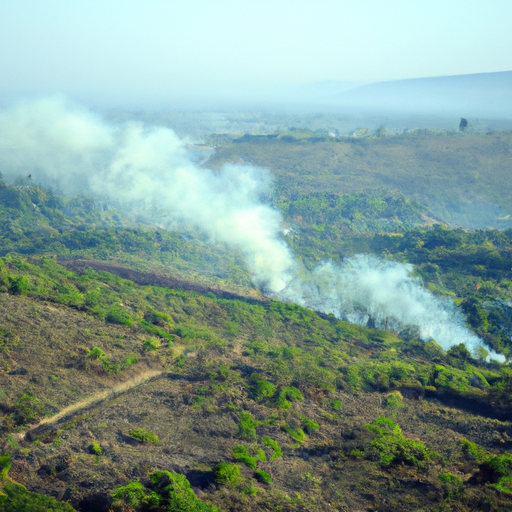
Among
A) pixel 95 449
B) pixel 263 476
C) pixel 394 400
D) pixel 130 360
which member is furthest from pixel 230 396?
pixel 394 400

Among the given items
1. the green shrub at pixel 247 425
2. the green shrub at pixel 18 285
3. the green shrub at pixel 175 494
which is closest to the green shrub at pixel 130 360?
the green shrub at pixel 247 425

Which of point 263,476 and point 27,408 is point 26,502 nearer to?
point 27,408

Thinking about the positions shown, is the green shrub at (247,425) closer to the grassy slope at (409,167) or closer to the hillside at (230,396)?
the hillside at (230,396)

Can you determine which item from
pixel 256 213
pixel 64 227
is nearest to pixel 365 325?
pixel 256 213

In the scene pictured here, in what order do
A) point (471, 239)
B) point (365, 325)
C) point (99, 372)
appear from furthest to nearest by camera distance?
point (471, 239) < point (365, 325) < point (99, 372)

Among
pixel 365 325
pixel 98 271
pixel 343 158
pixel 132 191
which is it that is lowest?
pixel 365 325

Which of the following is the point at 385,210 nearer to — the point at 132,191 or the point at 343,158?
the point at 343,158
